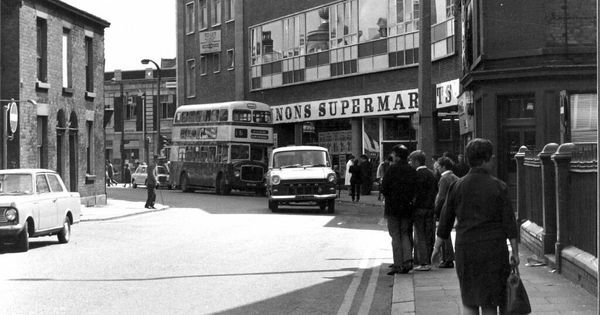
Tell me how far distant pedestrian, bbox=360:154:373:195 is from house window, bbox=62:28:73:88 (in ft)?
36.8

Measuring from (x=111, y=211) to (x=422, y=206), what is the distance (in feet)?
60.6

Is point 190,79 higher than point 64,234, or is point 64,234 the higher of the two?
point 190,79

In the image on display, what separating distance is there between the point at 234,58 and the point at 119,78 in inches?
1411

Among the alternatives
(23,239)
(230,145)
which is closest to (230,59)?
(230,145)

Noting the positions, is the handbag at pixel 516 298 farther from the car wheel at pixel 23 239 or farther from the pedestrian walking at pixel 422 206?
the car wheel at pixel 23 239

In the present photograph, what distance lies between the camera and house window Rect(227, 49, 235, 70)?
5180cm

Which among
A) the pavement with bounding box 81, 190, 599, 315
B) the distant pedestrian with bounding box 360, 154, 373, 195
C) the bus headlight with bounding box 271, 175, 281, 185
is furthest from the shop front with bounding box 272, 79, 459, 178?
the pavement with bounding box 81, 190, 599, 315

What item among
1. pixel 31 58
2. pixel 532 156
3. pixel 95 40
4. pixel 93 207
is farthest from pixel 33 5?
pixel 532 156

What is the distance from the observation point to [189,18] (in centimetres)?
5747

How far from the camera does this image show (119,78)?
277ft

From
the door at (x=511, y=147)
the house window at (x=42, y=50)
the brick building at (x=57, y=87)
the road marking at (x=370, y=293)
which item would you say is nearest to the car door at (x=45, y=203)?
the road marking at (x=370, y=293)

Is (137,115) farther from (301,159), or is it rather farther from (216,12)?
(301,159)

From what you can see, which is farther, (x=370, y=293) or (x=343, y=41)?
(x=343, y=41)

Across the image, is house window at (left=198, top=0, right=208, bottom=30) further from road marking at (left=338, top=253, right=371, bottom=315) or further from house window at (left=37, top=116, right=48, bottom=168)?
road marking at (left=338, top=253, right=371, bottom=315)
